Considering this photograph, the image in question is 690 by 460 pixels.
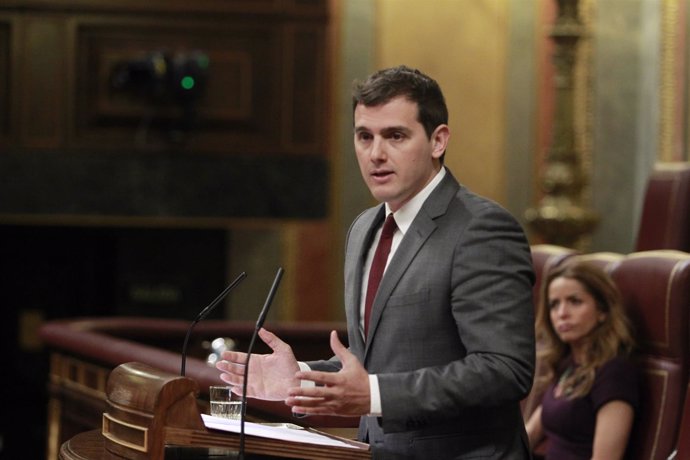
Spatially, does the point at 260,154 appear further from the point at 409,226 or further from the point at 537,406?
the point at 409,226

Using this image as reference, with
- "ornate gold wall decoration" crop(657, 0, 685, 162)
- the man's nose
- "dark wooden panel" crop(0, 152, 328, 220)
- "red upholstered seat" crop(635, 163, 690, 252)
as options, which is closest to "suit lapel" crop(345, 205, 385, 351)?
the man's nose

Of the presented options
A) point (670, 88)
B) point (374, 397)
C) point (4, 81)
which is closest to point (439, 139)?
point (374, 397)

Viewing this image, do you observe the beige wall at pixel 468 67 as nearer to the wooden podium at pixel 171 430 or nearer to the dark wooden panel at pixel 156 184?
the dark wooden panel at pixel 156 184

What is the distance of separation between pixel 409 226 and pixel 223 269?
6.46 metres

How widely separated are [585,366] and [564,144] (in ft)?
11.7

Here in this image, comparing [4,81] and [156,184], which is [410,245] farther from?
[4,81]

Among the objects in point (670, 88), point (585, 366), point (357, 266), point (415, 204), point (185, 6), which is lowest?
point (585, 366)

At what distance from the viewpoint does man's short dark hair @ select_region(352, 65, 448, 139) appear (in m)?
2.10

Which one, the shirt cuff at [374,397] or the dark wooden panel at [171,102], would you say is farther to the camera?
the dark wooden panel at [171,102]

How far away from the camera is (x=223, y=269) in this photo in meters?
8.57

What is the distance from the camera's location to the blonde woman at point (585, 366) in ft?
10.7

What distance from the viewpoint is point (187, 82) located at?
8.09 meters

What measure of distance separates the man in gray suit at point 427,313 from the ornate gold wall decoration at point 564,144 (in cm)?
465

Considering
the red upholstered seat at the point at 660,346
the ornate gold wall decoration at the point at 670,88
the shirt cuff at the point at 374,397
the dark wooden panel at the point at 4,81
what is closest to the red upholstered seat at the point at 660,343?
the red upholstered seat at the point at 660,346
